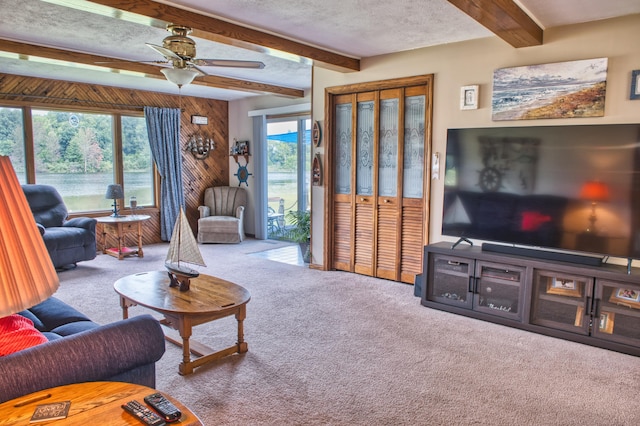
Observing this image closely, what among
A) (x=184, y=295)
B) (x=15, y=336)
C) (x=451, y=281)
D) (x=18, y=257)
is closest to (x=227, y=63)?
(x=184, y=295)

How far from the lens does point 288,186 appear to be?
25.4 feet

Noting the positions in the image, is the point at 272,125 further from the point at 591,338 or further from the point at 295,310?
the point at 591,338

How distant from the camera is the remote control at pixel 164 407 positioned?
1369mm

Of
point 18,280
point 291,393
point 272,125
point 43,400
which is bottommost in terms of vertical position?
point 291,393

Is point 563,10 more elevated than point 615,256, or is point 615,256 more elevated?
point 563,10

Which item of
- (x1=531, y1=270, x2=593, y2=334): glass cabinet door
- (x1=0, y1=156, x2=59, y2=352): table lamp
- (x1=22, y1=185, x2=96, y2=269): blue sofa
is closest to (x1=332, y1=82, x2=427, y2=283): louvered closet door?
(x1=531, y1=270, x2=593, y2=334): glass cabinet door

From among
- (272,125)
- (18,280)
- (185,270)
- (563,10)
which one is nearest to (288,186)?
(272,125)

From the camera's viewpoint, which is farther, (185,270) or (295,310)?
(295,310)

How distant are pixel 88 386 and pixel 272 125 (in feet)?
21.7

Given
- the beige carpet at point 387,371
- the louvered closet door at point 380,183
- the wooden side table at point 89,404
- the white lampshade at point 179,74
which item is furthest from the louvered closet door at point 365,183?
the wooden side table at point 89,404

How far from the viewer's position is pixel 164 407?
1.41 meters

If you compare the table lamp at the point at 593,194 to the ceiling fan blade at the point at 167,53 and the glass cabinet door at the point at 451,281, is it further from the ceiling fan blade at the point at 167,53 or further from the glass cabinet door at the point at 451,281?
the ceiling fan blade at the point at 167,53

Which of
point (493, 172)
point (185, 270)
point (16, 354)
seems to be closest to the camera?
point (16, 354)

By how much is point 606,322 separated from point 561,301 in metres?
0.32
